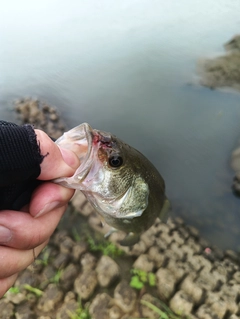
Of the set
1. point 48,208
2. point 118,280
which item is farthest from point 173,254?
point 48,208

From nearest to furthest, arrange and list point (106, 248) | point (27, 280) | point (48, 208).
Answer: point (48, 208), point (27, 280), point (106, 248)

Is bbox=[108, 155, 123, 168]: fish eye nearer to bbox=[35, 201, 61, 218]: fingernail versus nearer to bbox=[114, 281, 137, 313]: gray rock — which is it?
bbox=[35, 201, 61, 218]: fingernail

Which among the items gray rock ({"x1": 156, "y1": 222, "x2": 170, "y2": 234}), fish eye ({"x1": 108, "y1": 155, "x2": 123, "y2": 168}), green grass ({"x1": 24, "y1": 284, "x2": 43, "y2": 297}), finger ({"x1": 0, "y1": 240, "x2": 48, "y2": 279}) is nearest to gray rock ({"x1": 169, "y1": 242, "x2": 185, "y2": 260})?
gray rock ({"x1": 156, "y1": 222, "x2": 170, "y2": 234})

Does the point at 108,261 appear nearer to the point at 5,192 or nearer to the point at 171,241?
the point at 171,241

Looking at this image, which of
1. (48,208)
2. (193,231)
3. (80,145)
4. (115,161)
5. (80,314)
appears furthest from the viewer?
(193,231)

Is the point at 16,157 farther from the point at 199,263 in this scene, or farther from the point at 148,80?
the point at 148,80

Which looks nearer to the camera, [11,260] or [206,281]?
[11,260]

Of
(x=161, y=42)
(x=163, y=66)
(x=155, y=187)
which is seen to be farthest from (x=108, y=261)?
(x=161, y=42)
